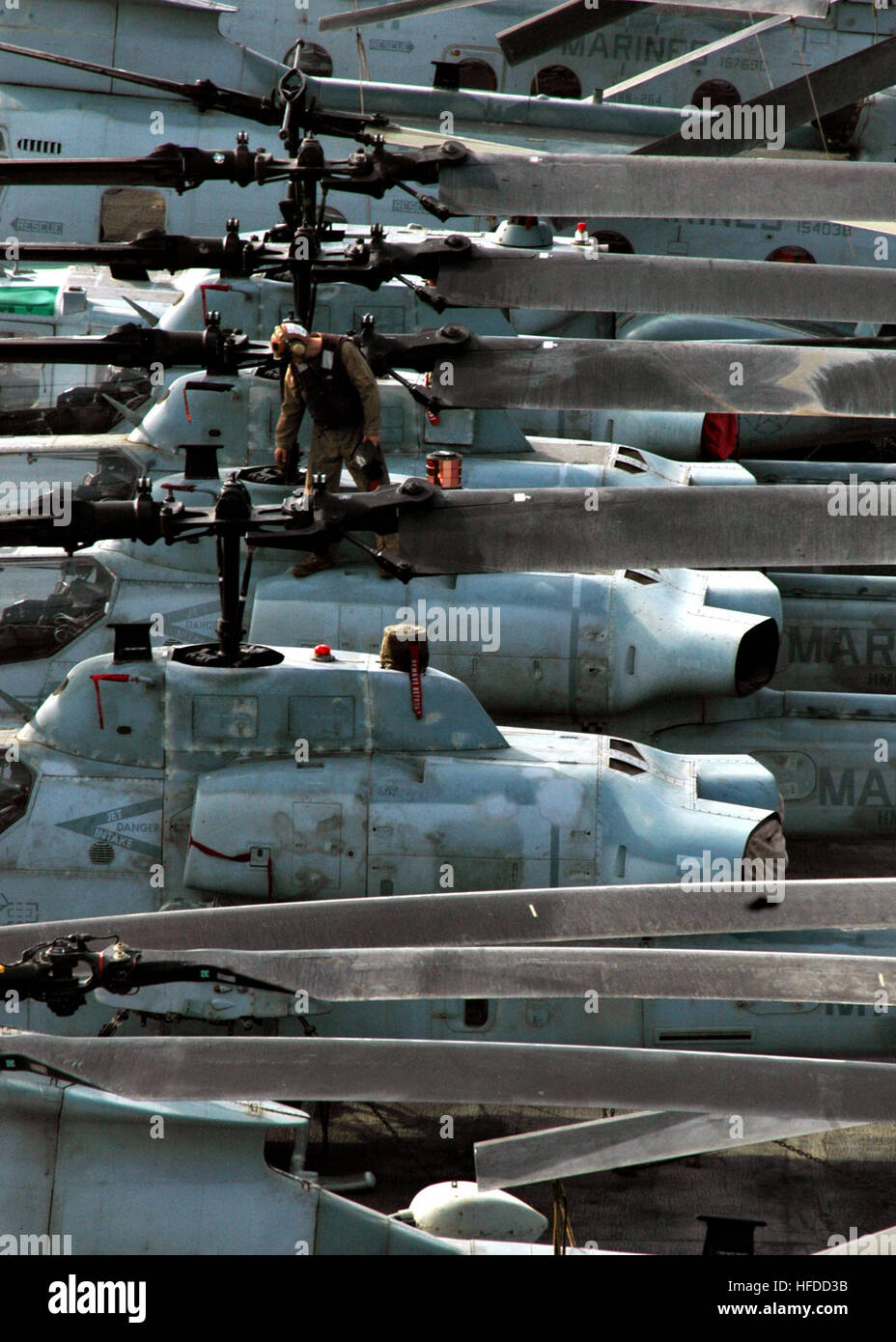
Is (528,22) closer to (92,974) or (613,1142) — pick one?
(92,974)

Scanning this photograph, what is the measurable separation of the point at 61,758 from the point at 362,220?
38.3ft

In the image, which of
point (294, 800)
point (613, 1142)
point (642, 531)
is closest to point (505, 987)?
point (613, 1142)

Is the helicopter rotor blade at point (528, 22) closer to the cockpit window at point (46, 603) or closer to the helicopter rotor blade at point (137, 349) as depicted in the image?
the helicopter rotor blade at point (137, 349)

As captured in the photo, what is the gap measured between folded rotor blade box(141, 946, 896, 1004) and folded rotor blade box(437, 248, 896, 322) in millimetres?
3102

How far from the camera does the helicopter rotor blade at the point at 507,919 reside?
15.9 ft

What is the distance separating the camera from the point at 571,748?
28.7ft

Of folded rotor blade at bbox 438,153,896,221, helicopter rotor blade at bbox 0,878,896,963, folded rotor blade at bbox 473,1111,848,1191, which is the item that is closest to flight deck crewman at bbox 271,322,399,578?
folded rotor blade at bbox 438,153,896,221

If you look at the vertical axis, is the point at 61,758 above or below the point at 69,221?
below

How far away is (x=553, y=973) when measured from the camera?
15.3 feet

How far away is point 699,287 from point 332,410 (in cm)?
Result: 444

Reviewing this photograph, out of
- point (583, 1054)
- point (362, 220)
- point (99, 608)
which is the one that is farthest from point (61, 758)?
point (362, 220)

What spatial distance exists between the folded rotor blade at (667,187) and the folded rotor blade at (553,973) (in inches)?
139

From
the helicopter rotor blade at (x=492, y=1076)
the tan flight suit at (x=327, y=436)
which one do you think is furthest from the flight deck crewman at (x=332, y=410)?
the helicopter rotor blade at (x=492, y=1076)

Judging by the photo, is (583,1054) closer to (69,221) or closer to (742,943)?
(742,943)
